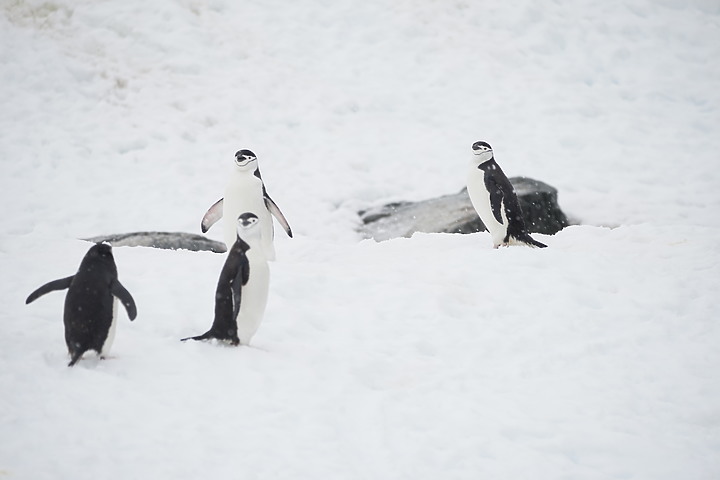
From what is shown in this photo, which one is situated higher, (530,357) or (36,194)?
(36,194)

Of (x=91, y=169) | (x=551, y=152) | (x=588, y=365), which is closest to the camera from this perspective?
(x=588, y=365)

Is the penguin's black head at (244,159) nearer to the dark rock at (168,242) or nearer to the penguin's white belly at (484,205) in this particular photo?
the dark rock at (168,242)

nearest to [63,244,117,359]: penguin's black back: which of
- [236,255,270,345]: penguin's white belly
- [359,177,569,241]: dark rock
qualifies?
[236,255,270,345]: penguin's white belly

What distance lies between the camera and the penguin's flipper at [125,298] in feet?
12.7

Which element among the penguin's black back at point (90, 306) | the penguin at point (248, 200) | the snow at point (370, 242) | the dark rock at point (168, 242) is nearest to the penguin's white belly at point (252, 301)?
the snow at point (370, 242)

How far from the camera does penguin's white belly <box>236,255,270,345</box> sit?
4285 mm

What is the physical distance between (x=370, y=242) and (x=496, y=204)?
1661mm

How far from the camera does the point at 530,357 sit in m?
4.48

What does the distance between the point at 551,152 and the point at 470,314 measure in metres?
7.22

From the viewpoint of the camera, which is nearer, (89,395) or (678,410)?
(89,395)

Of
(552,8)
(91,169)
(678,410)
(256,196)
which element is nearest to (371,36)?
(552,8)

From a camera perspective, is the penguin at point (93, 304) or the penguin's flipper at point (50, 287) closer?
the penguin at point (93, 304)

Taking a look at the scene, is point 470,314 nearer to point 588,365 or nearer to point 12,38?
point 588,365

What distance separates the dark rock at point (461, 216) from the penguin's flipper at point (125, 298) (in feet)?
16.2
